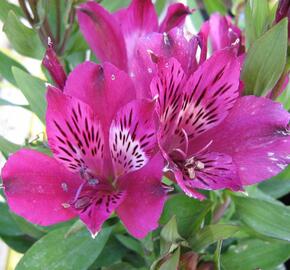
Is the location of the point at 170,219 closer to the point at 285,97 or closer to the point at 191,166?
the point at 191,166

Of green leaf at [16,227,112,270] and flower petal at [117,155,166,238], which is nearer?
flower petal at [117,155,166,238]

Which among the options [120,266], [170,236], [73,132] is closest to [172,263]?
[170,236]

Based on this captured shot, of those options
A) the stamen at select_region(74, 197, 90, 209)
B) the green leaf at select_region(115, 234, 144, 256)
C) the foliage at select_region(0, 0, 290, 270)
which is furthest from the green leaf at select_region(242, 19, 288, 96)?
the green leaf at select_region(115, 234, 144, 256)

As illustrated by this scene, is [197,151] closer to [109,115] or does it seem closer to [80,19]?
[109,115]

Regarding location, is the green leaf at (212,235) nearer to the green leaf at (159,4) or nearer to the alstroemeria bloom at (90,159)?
the alstroemeria bloom at (90,159)

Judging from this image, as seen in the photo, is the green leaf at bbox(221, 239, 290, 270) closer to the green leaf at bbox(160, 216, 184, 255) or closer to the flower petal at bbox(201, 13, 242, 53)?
the green leaf at bbox(160, 216, 184, 255)

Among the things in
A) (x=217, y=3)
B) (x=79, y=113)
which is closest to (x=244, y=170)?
(x=79, y=113)

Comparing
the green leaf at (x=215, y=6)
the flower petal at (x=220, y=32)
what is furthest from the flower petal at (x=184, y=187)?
the green leaf at (x=215, y=6)
